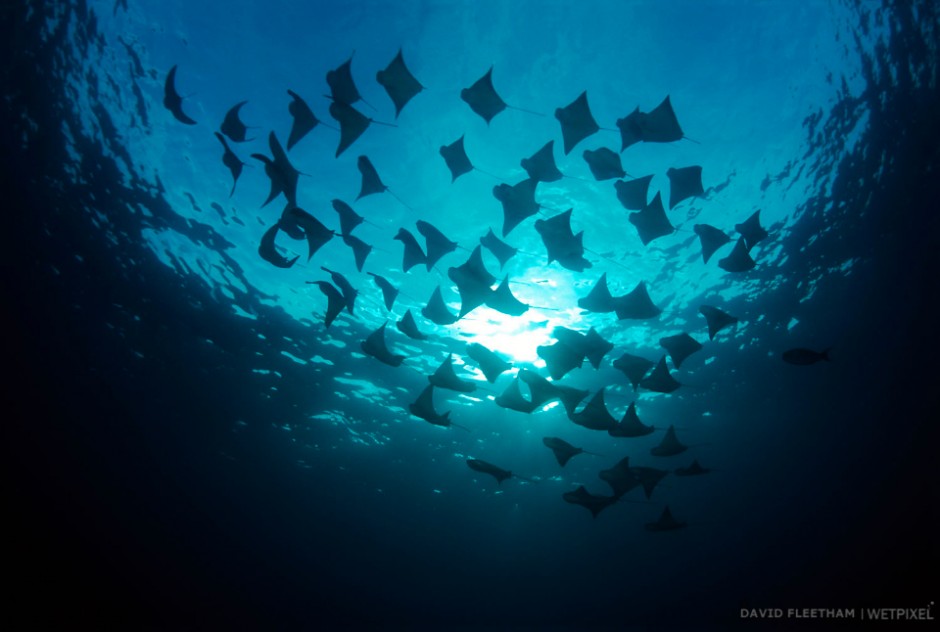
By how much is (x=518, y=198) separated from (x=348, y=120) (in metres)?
2.66

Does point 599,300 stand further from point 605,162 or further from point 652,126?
Answer: point 652,126

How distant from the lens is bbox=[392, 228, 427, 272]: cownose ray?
762 centimetres

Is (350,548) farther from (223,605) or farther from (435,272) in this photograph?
(435,272)

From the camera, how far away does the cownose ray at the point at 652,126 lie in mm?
5996

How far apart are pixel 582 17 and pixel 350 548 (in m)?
30.8

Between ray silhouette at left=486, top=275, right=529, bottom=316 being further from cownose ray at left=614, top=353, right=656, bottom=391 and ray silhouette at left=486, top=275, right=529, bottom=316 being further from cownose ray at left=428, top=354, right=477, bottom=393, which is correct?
cownose ray at left=614, top=353, right=656, bottom=391

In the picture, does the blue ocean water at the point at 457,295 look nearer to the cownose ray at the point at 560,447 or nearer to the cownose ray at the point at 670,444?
the cownose ray at the point at 670,444

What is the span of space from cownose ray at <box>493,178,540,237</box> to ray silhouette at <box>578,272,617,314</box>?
1826 millimetres

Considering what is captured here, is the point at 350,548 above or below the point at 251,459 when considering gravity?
below

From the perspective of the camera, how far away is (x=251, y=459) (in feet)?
67.9

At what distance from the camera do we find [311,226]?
257 inches

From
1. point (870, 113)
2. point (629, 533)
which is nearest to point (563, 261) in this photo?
point (870, 113)

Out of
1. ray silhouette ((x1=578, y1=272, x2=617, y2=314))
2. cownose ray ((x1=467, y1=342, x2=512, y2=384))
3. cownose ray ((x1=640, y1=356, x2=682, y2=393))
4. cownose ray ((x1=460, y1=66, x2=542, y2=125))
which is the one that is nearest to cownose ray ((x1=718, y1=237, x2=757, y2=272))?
ray silhouette ((x1=578, y1=272, x2=617, y2=314))

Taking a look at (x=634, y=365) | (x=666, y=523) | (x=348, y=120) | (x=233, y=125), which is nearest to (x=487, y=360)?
(x=634, y=365)
